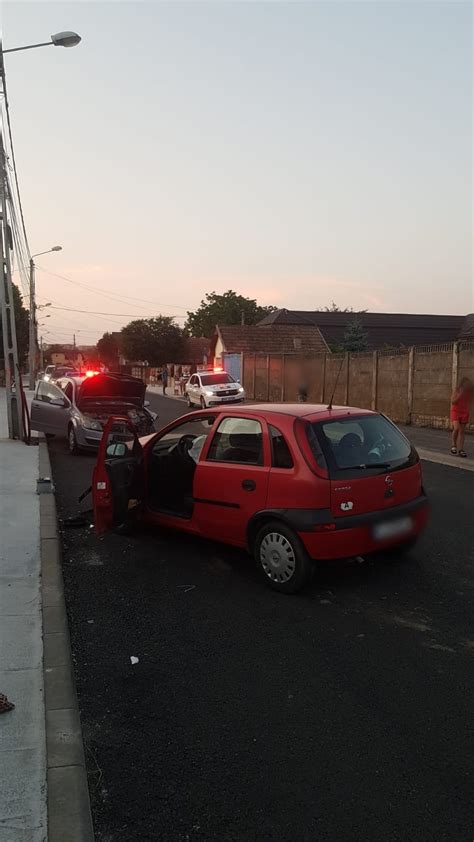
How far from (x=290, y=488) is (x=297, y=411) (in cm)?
77

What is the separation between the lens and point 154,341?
75.8 m

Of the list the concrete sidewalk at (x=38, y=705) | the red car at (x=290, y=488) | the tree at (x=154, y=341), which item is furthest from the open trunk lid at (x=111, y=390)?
the tree at (x=154, y=341)

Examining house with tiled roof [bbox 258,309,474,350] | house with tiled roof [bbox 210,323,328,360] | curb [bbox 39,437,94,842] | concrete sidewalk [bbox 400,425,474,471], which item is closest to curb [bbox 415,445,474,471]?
concrete sidewalk [bbox 400,425,474,471]

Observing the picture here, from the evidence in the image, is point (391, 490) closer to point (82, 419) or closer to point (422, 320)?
point (82, 419)

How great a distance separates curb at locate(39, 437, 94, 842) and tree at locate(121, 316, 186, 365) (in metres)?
71.7

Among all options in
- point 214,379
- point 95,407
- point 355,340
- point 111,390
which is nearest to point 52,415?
point 95,407

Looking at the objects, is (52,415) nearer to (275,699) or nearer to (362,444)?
(362,444)

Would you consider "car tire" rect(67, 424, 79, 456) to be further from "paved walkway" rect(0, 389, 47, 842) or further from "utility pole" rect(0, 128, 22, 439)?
"paved walkway" rect(0, 389, 47, 842)

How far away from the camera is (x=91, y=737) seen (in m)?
3.24

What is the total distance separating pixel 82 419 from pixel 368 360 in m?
11.0

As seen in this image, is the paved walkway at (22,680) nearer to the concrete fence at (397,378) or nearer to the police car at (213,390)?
the concrete fence at (397,378)

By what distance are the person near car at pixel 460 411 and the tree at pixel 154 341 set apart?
65485mm

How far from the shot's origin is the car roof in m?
5.33

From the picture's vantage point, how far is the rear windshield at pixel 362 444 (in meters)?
5.11
